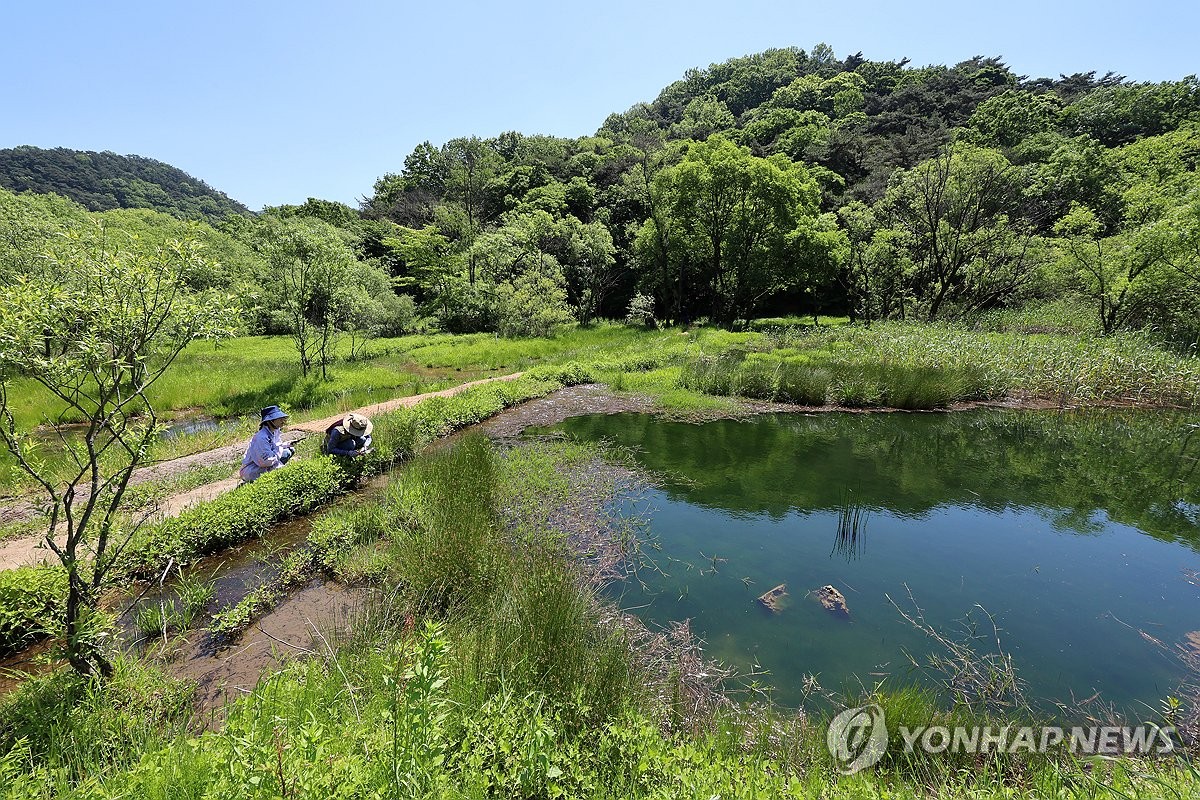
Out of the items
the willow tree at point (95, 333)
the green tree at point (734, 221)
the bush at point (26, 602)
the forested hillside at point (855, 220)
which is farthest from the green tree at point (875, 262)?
the bush at point (26, 602)

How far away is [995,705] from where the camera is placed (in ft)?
12.5

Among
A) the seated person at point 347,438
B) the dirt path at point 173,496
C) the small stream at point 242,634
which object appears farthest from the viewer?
the seated person at point 347,438

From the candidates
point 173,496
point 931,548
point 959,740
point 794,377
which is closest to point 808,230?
point 794,377

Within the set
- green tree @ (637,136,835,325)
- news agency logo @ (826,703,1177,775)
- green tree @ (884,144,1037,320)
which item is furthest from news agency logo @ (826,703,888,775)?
green tree @ (637,136,835,325)

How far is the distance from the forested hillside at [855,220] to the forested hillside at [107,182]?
67.6 metres

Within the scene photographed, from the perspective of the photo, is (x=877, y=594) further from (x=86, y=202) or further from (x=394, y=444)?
(x=86, y=202)

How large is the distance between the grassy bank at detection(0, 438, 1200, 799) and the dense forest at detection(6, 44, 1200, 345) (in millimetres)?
12886

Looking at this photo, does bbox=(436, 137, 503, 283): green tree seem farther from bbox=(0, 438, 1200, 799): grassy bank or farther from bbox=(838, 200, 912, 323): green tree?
bbox=(0, 438, 1200, 799): grassy bank

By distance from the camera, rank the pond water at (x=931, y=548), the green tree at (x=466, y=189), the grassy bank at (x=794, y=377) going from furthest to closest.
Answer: the green tree at (x=466, y=189) < the grassy bank at (x=794, y=377) < the pond water at (x=931, y=548)

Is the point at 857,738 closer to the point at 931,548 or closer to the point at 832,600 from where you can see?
the point at 832,600

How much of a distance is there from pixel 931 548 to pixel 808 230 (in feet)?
85.1

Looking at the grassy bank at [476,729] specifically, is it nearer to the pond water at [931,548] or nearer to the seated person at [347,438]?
the pond water at [931,548]

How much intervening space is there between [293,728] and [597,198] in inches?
1704

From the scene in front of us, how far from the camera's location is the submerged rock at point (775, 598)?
5.08m
